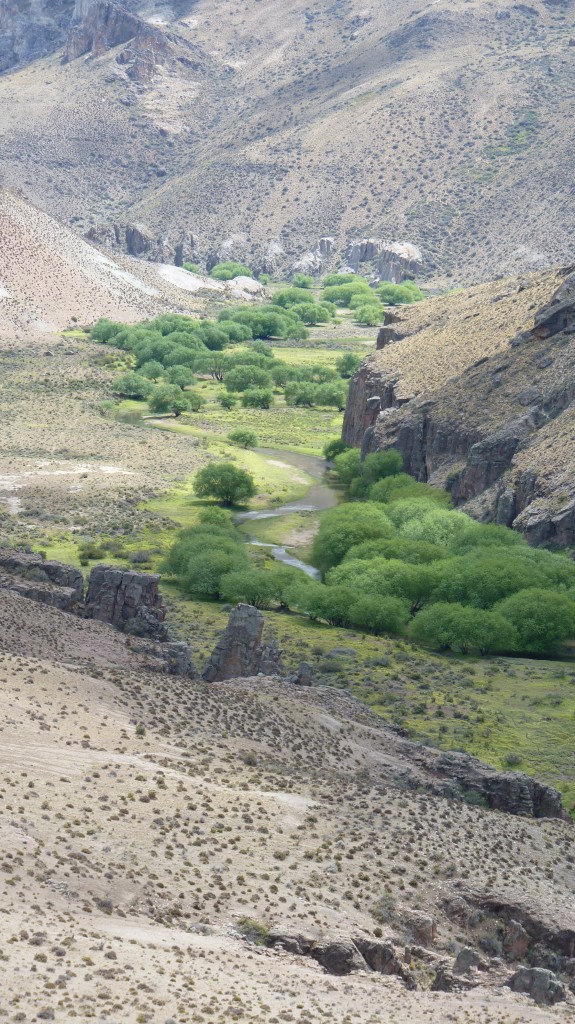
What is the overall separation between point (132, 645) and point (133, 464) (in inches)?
3013

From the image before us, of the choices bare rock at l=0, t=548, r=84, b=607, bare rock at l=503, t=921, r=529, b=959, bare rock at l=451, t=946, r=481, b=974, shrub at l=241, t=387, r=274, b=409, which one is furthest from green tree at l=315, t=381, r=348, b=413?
bare rock at l=451, t=946, r=481, b=974

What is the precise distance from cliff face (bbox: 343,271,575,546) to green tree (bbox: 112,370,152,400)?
1534 inches

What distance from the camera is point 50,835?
36656 mm

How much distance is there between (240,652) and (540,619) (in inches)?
1008

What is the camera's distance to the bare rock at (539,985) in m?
34.1

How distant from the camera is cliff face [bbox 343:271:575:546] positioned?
105 meters

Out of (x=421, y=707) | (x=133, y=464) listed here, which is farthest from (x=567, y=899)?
(x=133, y=464)

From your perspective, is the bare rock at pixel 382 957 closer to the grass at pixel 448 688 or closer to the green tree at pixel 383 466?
the grass at pixel 448 688

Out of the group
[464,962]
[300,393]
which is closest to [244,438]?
[300,393]

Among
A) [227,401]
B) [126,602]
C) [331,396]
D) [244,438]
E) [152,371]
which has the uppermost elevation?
[331,396]

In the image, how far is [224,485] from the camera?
122000 mm

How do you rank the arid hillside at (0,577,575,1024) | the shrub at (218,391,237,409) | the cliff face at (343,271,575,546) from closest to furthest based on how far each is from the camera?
the arid hillside at (0,577,575,1024) → the cliff face at (343,271,575,546) → the shrub at (218,391,237,409)

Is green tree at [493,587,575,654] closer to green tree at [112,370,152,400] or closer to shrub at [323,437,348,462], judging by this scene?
shrub at [323,437,348,462]

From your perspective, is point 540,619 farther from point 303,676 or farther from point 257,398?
point 257,398
